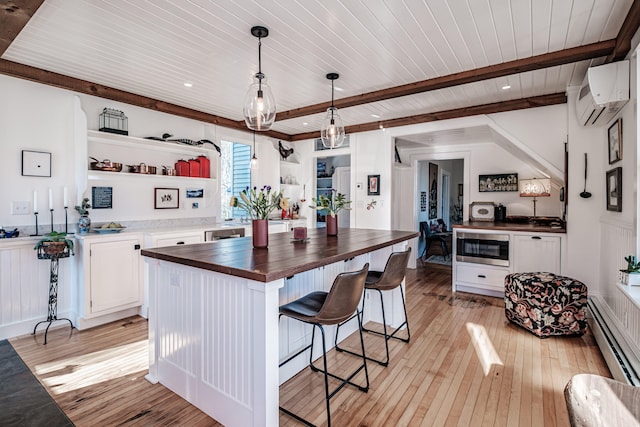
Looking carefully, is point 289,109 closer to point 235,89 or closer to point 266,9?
point 235,89

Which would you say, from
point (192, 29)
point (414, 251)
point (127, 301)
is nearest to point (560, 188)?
point (414, 251)

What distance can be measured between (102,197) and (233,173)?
6.87 ft

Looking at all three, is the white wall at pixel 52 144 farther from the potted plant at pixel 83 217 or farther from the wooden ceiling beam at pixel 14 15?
the wooden ceiling beam at pixel 14 15

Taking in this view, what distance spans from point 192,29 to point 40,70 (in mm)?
1821

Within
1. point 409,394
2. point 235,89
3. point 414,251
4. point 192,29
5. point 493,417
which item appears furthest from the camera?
A: point 414,251

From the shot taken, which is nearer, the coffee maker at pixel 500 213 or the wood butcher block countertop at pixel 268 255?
the wood butcher block countertop at pixel 268 255

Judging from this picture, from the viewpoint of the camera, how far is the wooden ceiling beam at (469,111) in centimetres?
396

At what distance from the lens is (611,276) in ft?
9.85

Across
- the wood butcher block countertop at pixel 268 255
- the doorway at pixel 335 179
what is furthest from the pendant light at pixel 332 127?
the doorway at pixel 335 179

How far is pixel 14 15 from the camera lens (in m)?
2.06

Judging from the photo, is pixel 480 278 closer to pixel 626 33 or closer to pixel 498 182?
pixel 498 182

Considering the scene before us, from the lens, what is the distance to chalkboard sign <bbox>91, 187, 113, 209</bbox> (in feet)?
11.9

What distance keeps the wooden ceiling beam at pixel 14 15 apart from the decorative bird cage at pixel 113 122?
1.26 meters

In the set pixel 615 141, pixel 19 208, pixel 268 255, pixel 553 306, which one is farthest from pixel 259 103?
pixel 553 306
